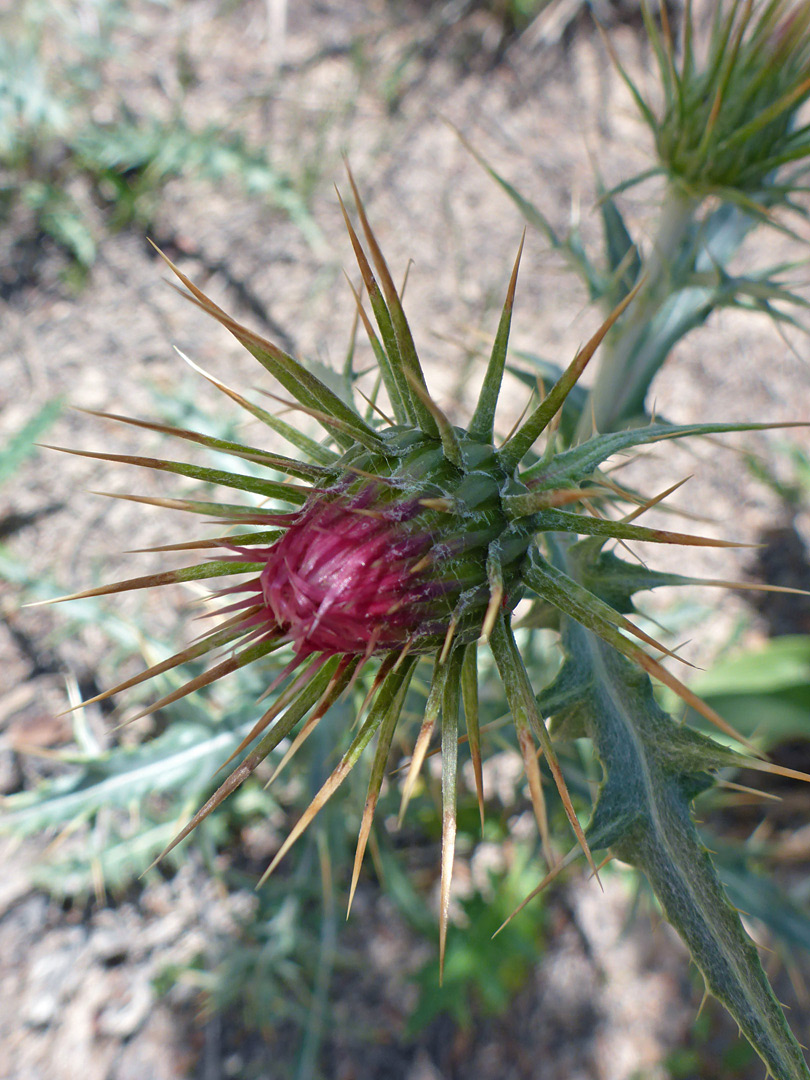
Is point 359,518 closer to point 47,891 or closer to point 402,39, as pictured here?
point 47,891

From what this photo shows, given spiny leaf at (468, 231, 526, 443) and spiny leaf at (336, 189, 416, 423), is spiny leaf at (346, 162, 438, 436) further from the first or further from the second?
spiny leaf at (468, 231, 526, 443)

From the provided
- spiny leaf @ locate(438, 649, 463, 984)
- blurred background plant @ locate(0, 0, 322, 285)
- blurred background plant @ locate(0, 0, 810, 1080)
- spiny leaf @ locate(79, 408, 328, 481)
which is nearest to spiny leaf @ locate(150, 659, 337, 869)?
spiny leaf @ locate(438, 649, 463, 984)

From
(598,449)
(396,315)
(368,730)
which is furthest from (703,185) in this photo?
(368,730)

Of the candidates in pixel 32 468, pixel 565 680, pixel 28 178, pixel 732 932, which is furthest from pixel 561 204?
pixel 732 932

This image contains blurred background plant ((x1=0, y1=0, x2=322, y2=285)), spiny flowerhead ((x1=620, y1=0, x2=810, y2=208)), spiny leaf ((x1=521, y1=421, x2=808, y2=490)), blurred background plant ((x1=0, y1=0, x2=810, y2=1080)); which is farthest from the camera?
blurred background plant ((x1=0, y1=0, x2=322, y2=285))

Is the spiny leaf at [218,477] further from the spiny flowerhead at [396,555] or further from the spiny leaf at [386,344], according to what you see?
the spiny leaf at [386,344]

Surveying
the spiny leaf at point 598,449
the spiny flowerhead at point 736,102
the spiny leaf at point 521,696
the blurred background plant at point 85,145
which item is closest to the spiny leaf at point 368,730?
the spiny leaf at point 521,696
